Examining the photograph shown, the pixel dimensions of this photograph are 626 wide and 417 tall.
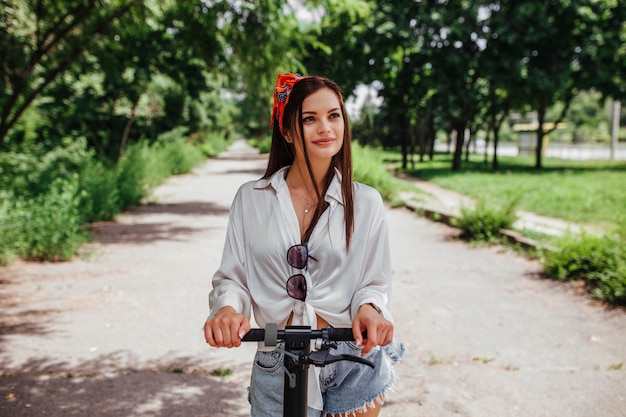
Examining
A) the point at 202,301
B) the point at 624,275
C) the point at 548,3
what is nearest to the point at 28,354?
the point at 202,301

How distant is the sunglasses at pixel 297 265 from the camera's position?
1.68 meters

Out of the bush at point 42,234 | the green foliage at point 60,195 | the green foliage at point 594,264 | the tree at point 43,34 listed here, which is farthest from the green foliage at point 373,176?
the bush at point 42,234

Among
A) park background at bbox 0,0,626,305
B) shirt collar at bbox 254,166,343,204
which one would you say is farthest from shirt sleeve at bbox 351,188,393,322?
park background at bbox 0,0,626,305

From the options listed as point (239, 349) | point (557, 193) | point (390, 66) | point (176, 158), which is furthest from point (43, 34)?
point (176, 158)

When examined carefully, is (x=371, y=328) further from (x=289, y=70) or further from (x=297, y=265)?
(x=289, y=70)

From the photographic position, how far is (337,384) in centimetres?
182

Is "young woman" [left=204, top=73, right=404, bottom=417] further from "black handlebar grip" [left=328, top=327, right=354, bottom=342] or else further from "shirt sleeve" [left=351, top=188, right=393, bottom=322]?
"black handlebar grip" [left=328, top=327, right=354, bottom=342]

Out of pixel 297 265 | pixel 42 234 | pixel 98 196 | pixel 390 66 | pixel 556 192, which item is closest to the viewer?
pixel 297 265

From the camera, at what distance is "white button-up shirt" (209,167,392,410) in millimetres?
1729

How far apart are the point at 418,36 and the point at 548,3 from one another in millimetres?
5742

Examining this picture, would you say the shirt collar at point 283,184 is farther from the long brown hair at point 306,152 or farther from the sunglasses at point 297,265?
the sunglasses at point 297,265

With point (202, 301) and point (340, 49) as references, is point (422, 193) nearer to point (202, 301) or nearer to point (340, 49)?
point (340, 49)

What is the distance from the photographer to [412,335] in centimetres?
514

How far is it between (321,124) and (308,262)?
43 centimetres
